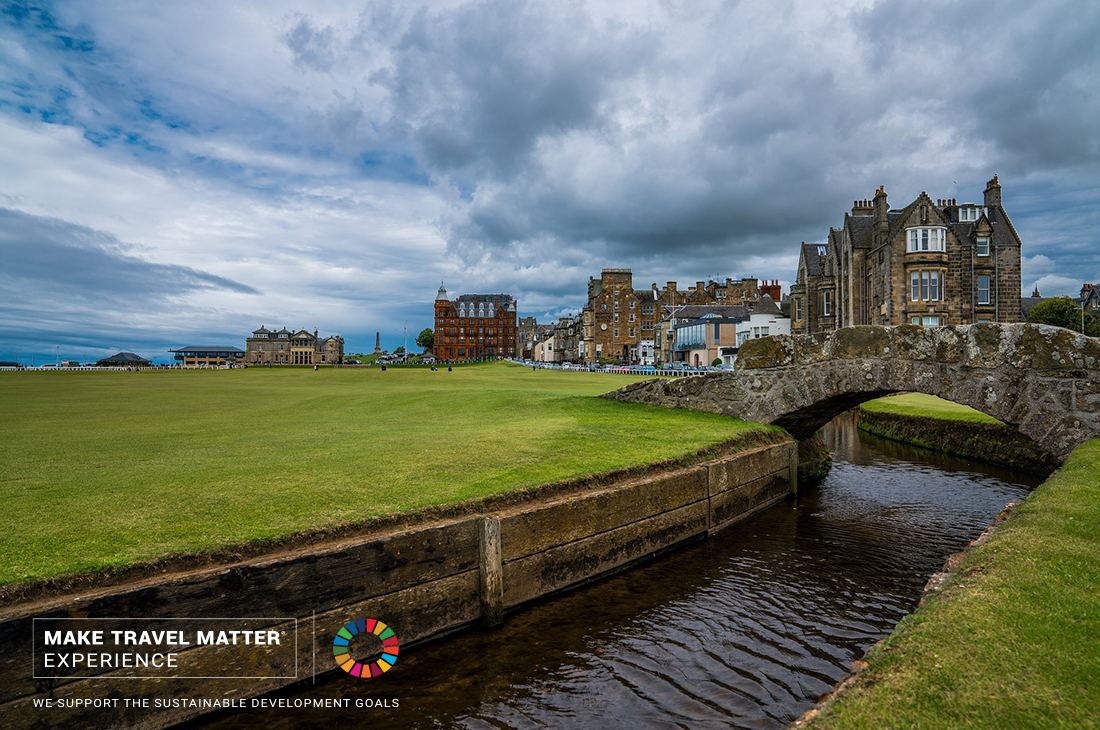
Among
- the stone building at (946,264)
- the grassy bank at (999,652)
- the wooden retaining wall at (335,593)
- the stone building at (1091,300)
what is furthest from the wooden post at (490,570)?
the stone building at (1091,300)

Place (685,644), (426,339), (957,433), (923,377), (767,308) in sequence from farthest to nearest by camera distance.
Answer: (426,339), (767,308), (957,433), (923,377), (685,644)

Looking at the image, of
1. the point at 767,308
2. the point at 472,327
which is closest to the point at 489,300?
the point at 472,327

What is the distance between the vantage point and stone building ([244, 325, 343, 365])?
164 m

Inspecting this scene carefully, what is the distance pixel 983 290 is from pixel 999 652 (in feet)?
175

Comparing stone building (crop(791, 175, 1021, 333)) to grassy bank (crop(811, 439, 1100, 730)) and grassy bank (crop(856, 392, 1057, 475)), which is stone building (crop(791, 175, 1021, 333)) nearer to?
grassy bank (crop(856, 392, 1057, 475))

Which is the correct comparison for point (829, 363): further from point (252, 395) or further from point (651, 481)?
point (252, 395)

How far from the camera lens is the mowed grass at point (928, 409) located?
74.0ft

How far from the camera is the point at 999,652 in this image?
167 inches

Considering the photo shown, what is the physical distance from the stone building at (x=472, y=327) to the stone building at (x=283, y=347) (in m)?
34.1

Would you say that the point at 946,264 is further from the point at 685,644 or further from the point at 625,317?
the point at 625,317

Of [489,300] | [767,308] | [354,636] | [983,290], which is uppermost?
[489,300]

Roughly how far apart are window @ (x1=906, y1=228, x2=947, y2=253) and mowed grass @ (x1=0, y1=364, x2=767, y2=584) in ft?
125

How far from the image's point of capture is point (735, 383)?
57.2 ft

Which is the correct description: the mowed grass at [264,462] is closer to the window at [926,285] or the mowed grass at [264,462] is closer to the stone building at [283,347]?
the window at [926,285]
